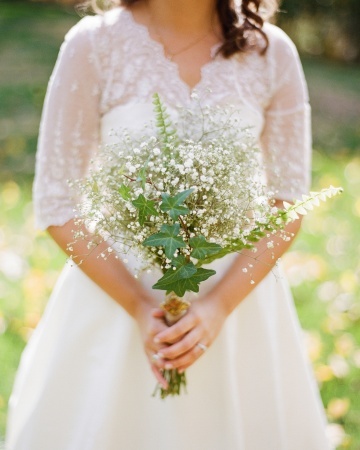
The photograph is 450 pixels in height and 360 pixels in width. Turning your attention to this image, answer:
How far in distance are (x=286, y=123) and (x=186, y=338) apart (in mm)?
854

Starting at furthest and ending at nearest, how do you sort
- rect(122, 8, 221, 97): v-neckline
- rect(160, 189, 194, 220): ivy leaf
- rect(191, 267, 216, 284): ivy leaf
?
rect(122, 8, 221, 97): v-neckline → rect(191, 267, 216, 284): ivy leaf → rect(160, 189, 194, 220): ivy leaf

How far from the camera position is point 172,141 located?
2.03 metres

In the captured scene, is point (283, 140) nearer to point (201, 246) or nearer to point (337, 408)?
point (201, 246)

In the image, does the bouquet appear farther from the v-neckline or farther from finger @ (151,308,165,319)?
the v-neckline

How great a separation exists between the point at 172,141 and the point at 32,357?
113 cm

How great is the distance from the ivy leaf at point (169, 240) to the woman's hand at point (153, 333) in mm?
430

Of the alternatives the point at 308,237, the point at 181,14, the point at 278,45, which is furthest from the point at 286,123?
the point at 308,237

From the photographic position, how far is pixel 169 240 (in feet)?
5.99

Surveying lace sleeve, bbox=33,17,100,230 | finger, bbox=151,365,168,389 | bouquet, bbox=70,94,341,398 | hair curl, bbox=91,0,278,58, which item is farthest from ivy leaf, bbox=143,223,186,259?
hair curl, bbox=91,0,278,58

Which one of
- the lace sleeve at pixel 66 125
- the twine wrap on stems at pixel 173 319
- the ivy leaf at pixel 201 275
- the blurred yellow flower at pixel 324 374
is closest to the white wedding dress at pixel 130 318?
the lace sleeve at pixel 66 125

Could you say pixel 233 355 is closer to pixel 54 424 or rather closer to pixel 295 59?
pixel 54 424

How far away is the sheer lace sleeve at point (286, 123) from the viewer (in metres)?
2.52

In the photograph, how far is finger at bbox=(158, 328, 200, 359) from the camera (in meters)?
2.14

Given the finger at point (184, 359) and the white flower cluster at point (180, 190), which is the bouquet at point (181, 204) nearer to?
the white flower cluster at point (180, 190)
